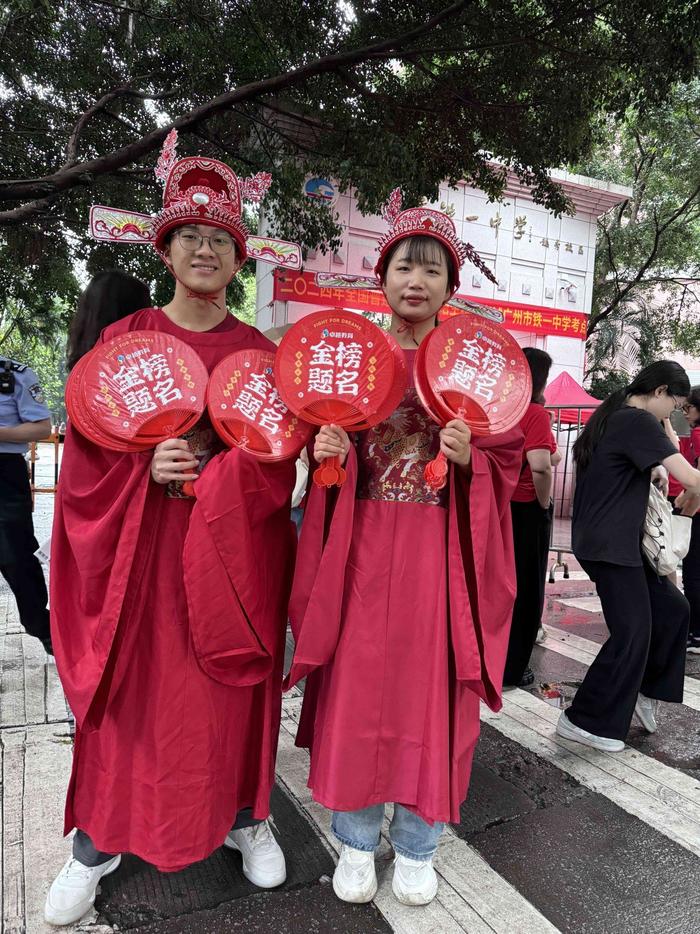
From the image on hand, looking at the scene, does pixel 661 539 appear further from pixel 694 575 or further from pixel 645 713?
pixel 694 575

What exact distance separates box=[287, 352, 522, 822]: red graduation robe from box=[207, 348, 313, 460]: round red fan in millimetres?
177

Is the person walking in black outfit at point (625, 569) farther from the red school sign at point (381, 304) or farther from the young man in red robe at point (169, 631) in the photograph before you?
the red school sign at point (381, 304)

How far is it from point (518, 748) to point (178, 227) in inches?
102

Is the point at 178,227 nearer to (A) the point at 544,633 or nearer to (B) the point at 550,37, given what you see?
(A) the point at 544,633

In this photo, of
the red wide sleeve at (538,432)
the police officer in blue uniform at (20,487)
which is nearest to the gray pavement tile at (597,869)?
the red wide sleeve at (538,432)

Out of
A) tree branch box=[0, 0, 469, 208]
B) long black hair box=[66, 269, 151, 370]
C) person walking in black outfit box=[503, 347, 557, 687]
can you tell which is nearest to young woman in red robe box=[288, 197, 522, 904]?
long black hair box=[66, 269, 151, 370]

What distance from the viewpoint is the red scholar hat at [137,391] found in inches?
67.3

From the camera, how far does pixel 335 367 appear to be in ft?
5.76

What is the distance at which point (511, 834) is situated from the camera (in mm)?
2227

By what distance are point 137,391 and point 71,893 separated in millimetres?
1387

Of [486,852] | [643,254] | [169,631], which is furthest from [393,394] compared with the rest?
[643,254]

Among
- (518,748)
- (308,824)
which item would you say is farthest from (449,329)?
(518,748)

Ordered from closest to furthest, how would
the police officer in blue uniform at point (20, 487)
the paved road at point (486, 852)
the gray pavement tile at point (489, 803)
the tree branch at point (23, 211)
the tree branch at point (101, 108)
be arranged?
1. the paved road at point (486, 852)
2. the gray pavement tile at point (489, 803)
3. the police officer in blue uniform at point (20, 487)
4. the tree branch at point (23, 211)
5. the tree branch at point (101, 108)

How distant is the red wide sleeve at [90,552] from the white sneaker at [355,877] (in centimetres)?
89
